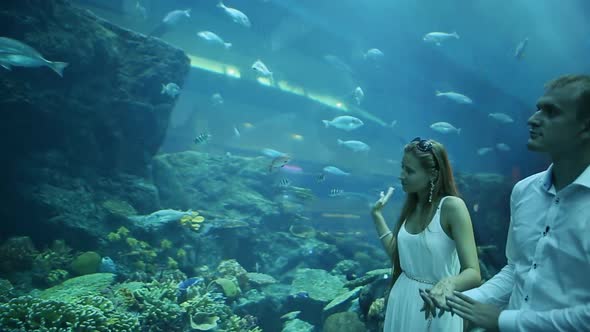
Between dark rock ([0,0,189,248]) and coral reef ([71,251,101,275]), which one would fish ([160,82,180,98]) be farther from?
coral reef ([71,251,101,275])

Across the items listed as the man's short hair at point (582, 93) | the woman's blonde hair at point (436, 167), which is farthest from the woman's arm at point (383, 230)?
the man's short hair at point (582, 93)

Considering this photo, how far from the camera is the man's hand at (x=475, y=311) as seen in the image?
1.47m

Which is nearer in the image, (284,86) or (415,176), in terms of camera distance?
(415,176)

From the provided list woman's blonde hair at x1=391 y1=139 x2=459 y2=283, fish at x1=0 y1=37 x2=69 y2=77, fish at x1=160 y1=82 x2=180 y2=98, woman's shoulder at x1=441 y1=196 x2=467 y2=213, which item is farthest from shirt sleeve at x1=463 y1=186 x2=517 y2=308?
fish at x1=160 y1=82 x2=180 y2=98

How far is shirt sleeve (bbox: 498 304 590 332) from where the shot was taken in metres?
1.25

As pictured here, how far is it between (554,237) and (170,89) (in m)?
11.3

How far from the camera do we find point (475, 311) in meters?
1.49

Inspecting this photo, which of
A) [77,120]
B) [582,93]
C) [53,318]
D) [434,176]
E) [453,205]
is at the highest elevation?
[582,93]

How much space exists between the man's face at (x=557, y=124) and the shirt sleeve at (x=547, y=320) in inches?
23.9

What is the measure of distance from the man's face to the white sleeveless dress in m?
0.85

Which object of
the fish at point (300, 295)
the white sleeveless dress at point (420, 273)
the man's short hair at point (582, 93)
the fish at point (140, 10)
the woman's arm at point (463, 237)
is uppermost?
the fish at point (140, 10)

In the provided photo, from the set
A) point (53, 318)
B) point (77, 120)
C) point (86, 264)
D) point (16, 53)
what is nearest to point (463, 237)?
point (53, 318)

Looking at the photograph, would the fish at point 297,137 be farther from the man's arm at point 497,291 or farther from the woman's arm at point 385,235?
the man's arm at point 497,291

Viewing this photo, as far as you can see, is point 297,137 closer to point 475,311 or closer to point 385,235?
point 385,235
